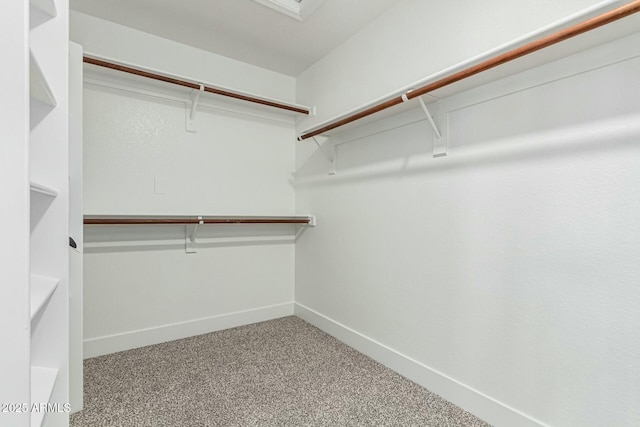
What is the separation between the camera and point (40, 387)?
980 millimetres

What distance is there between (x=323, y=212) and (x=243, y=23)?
1.45 meters

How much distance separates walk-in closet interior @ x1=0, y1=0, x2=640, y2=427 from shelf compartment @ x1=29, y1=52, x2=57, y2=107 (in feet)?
0.06

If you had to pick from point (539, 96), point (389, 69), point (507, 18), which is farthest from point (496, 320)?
point (389, 69)

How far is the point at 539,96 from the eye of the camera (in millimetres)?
1265

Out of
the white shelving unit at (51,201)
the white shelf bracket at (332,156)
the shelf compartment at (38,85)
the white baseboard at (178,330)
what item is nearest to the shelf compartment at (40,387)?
the white shelving unit at (51,201)

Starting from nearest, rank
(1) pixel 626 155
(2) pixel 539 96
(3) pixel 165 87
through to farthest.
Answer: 1. (1) pixel 626 155
2. (2) pixel 539 96
3. (3) pixel 165 87

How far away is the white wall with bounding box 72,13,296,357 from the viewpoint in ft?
6.81

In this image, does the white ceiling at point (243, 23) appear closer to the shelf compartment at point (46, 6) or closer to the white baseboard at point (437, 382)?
the shelf compartment at point (46, 6)

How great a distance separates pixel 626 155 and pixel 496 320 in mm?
809

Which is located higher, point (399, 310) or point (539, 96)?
point (539, 96)

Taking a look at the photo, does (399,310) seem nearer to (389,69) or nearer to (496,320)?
(496,320)

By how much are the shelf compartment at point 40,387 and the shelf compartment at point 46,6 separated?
126cm

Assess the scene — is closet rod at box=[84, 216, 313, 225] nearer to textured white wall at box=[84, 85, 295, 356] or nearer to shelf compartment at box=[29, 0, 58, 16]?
textured white wall at box=[84, 85, 295, 356]

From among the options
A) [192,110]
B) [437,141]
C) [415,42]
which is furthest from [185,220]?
[415,42]
